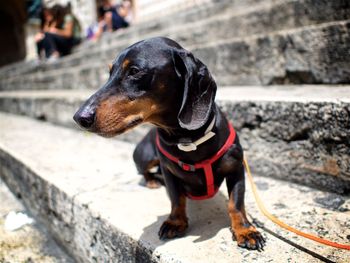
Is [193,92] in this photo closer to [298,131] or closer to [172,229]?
[172,229]

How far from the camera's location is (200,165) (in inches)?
58.4

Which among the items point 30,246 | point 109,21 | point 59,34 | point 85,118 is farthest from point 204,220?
point 59,34

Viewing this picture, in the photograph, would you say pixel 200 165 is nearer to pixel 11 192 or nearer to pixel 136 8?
pixel 11 192

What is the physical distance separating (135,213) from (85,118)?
28.5 inches

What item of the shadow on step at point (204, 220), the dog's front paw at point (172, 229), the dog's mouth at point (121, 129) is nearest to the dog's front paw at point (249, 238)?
the shadow on step at point (204, 220)

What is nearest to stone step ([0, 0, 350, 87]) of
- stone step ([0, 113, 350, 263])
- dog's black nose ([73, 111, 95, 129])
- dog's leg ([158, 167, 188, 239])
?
stone step ([0, 113, 350, 263])

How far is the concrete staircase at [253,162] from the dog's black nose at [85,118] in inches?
23.5

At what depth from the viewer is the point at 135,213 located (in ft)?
5.72

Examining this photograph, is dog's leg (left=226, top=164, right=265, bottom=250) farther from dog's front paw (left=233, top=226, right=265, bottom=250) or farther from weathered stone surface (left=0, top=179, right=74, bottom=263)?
weathered stone surface (left=0, top=179, right=74, bottom=263)

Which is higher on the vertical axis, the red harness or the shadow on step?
the red harness

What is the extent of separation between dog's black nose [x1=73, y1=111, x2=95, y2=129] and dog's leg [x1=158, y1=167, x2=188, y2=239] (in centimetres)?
53

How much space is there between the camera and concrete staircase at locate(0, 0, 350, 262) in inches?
58.7

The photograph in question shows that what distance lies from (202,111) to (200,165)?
10.3 inches

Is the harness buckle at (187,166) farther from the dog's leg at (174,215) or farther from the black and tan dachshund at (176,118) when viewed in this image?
the dog's leg at (174,215)
